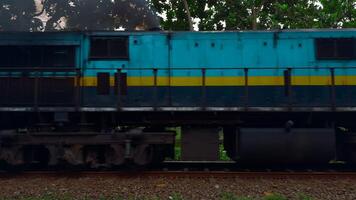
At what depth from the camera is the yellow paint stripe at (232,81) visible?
1038 cm

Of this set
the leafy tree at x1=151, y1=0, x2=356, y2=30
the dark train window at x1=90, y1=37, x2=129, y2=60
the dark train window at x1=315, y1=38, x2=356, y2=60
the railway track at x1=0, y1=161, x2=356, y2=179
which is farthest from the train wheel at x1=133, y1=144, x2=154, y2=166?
the leafy tree at x1=151, y1=0, x2=356, y2=30

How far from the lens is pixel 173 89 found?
34.1ft

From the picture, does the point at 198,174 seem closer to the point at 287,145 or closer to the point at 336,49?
the point at 287,145

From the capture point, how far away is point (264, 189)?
26.8 ft

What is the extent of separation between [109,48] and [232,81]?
10.8 feet

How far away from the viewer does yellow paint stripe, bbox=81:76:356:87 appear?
10383mm

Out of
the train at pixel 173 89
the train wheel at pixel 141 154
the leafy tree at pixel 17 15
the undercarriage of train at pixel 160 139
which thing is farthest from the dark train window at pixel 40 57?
the leafy tree at pixel 17 15

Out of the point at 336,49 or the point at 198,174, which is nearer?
the point at 198,174

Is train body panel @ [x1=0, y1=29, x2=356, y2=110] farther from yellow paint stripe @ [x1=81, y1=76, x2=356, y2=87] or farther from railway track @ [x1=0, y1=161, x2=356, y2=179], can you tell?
railway track @ [x1=0, y1=161, x2=356, y2=179]

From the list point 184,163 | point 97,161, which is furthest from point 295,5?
point 97,161

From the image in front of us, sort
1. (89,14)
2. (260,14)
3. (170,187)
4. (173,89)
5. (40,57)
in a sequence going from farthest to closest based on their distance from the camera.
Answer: (260,14)
(89,14)
(40,57)
(173,89)
(170,187)

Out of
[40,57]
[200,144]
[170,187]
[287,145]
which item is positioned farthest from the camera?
[40,57]

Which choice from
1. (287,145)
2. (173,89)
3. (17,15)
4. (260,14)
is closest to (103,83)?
(173,89)

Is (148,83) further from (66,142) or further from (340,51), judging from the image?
(340,51)
